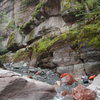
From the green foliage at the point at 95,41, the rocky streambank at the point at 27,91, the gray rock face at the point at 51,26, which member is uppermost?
the rocky streambank at the point at 27,91

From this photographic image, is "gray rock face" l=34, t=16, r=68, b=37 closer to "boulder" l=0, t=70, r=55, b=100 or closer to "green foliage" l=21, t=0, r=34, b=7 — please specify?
"green foliage" l=21, t=0, r=34, b=7

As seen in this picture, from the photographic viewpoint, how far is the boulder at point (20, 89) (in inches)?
169

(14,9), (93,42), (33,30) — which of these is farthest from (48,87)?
(14,9)

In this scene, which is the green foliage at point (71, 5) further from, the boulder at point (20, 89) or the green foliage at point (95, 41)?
the boulder at point (20, 89)

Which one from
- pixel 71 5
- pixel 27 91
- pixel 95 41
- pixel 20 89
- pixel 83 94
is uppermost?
pixel 71 5

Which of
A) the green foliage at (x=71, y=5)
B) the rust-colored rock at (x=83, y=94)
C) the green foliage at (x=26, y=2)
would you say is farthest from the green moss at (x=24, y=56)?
the rust-colored rock at (x=83, y=94)

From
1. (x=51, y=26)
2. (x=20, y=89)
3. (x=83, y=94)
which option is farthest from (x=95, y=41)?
(x=51, y=26)

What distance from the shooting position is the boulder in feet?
14.0

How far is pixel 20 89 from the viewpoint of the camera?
4.47 m

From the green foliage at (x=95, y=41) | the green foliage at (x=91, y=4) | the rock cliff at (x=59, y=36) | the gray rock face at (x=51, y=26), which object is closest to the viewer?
the green foliage at (x=95, y=41)

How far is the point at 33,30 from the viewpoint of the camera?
1673 centimetres

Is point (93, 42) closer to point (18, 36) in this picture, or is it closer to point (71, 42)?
point (71, 42)

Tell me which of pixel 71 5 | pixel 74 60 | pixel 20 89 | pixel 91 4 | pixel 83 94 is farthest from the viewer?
pixel 71 5

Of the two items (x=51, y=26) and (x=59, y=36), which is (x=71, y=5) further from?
(x=59, y=36)
